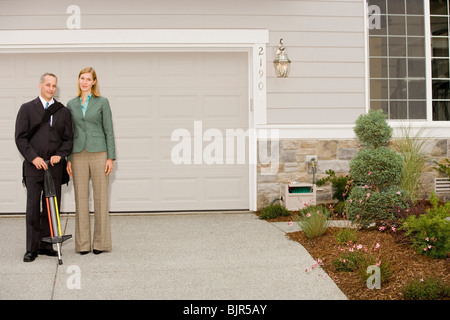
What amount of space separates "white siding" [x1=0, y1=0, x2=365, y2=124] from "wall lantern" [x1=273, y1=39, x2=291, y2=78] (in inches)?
4.0

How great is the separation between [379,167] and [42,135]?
12.1 ft

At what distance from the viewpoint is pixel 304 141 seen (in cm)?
761

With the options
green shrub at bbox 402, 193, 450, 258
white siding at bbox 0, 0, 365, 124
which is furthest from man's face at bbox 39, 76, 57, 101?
Result: green shrub at bbox 402, 193, 450, 258

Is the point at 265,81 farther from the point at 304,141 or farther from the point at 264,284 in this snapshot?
the point at 264,284

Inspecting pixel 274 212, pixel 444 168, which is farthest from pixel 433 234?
pixel 444 168

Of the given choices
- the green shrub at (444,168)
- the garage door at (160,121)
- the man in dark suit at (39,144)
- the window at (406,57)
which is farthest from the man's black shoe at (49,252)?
the green shrub at (444,168)

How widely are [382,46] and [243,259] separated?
4.51m

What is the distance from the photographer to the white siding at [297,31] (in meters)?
7.38

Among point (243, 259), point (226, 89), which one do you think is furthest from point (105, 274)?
point (226, 89)

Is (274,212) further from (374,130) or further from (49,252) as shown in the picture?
(49,252)

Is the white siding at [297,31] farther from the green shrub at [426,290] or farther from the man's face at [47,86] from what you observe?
the green shrub at [426,290]

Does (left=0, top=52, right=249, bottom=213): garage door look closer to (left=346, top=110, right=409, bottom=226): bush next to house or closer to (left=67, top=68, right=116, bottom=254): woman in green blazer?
(left=346, top=110, right=409, bottom=226): bush next to house

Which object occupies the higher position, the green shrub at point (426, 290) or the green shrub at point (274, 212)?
the green shrub at point (274, 212)

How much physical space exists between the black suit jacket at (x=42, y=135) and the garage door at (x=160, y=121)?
2.65 meters
